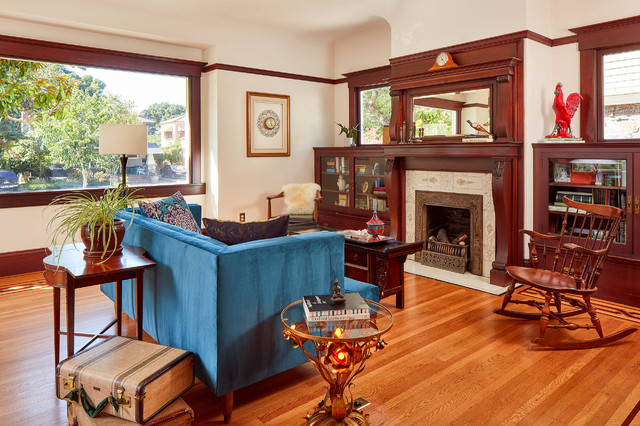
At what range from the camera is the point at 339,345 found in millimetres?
2104

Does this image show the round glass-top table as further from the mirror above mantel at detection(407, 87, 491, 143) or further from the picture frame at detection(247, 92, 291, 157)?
the picture frame at detection(247, 92, 291, 157)

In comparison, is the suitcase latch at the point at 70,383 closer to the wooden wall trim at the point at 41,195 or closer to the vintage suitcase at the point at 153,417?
the vintage suitcase at the point at 153,417

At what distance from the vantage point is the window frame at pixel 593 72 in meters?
4.31

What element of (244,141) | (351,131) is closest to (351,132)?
(351,131)

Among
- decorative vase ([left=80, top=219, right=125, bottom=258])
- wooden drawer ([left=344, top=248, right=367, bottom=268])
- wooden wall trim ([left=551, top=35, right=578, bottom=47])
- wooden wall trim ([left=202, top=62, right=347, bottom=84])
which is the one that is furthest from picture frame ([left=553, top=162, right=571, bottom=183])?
decorative vase ([left=80, top=219, right=125, bottom=258])

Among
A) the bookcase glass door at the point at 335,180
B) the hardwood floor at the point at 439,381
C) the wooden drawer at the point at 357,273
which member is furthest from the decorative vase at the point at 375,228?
the bookcase glass door at the point at 335,180

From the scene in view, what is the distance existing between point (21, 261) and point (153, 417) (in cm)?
393

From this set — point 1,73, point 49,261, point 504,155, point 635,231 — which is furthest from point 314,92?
point 49,261

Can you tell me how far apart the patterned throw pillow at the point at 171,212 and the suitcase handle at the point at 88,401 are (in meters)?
1.60

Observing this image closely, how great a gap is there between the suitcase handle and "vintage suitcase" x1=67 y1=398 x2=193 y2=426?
0.04 m

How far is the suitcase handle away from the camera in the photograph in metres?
2.04

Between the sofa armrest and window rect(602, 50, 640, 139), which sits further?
window rect(602, 50, 640, 139)

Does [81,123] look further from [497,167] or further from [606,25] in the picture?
[606,25]

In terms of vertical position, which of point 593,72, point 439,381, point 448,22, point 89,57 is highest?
point 448,22
